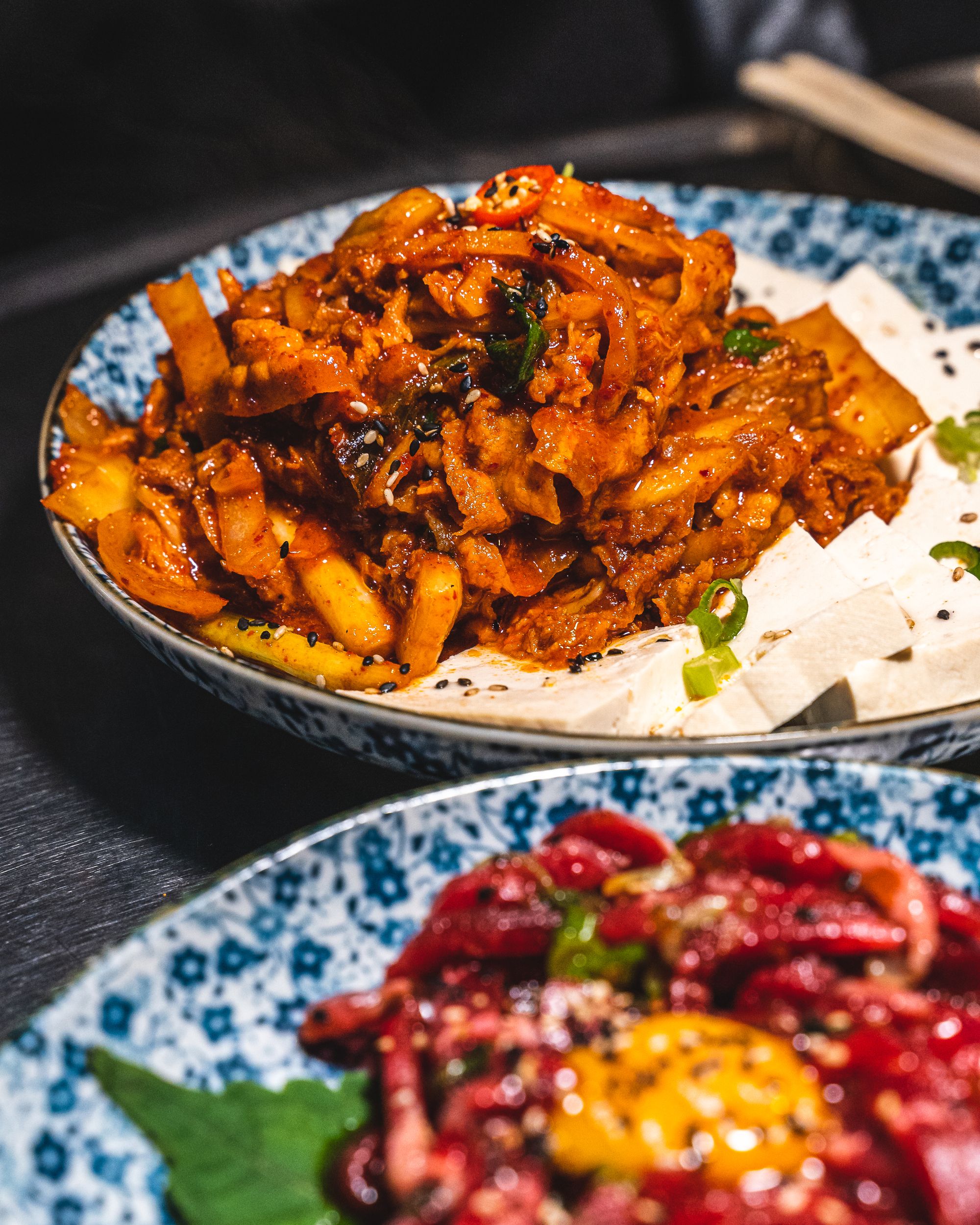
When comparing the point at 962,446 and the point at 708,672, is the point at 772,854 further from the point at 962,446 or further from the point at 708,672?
the point at 962,446

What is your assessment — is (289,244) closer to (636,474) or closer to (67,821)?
(636,474)

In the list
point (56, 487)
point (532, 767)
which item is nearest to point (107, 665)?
point (56, 487)

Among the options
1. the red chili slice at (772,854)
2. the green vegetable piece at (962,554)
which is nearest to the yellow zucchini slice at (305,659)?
the red chili slice at (772,854)

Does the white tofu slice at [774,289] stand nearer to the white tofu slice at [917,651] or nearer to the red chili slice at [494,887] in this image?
the white tofu slice at [917,651]

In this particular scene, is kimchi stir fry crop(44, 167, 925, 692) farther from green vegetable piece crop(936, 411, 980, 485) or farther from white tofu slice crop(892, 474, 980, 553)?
Answer: green vegetable piece crop(936, 411, 980, 485)

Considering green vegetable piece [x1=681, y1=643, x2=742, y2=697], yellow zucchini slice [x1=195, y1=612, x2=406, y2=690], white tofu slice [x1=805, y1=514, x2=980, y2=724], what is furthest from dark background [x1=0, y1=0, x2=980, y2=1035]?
white tofu slice [x1=805, y1=514, x2=980, y2=724]
